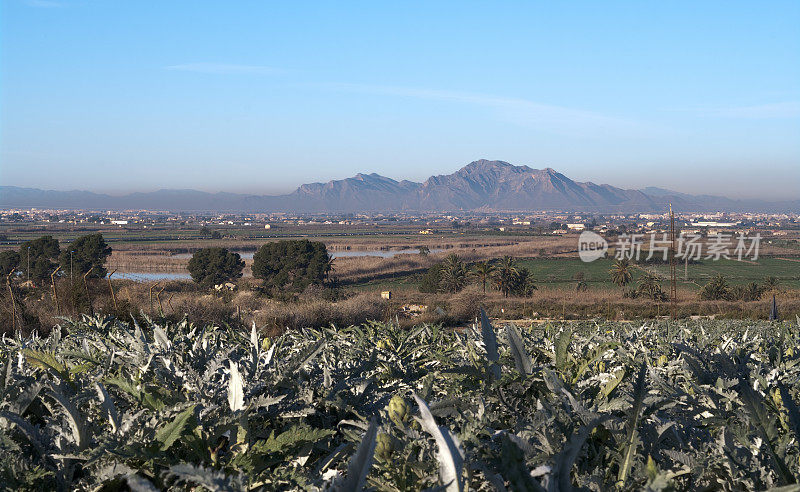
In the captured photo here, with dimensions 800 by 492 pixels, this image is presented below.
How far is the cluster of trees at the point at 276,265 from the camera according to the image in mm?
67562

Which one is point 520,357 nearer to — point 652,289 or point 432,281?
point 652,289

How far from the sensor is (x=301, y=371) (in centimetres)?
226

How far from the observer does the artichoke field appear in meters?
1.37

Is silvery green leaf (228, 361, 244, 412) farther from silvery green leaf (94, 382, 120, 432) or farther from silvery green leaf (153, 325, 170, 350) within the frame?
silvery green leaf (153, 325, 170, 350)

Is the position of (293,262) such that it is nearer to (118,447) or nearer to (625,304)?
(625,304)

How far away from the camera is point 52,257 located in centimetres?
5656

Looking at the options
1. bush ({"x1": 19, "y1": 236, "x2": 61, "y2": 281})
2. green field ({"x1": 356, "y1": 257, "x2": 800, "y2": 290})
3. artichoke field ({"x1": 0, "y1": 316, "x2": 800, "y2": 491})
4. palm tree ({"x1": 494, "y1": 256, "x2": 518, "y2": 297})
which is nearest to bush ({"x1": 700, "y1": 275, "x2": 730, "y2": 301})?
green field ({"x1": 356, "y1": 257, "x2": 800, "y2": 290})

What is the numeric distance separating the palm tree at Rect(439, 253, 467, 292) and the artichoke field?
208 feet

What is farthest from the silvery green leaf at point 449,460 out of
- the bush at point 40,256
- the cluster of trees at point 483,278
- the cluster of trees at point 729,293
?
the cluster of trees at point 729,293

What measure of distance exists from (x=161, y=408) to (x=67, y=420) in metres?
0.24

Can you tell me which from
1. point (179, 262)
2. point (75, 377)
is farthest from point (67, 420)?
point (179, 262)

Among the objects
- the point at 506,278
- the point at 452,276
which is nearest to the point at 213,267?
the point at 452,276

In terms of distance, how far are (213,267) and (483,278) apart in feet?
99.1

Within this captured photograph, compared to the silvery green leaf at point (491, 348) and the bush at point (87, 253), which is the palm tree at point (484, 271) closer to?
the bush at point (87, 253)
